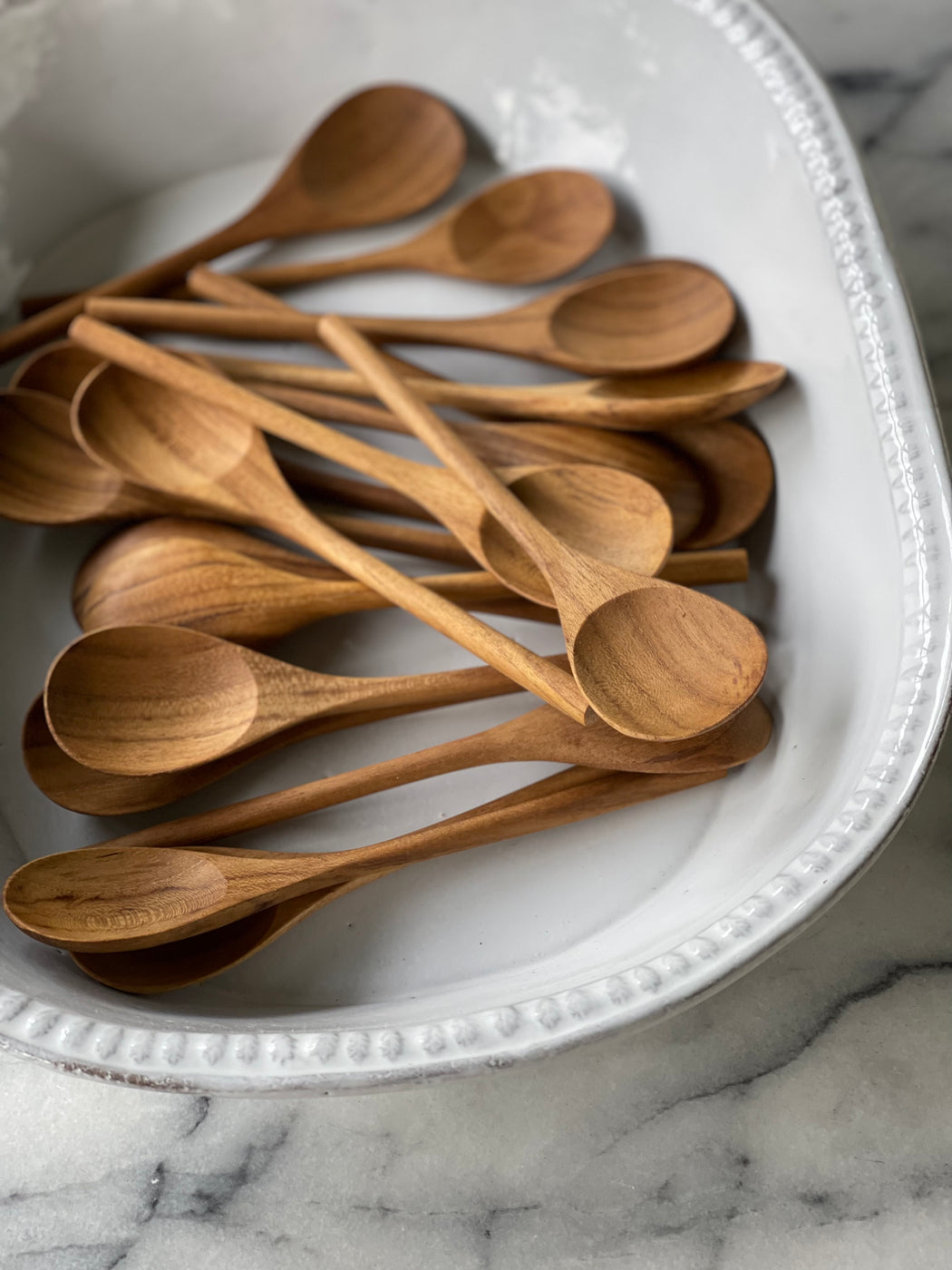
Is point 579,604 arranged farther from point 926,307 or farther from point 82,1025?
point 926,307

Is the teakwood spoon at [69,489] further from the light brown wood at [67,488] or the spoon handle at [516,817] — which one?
the spoon handle at [516,817]

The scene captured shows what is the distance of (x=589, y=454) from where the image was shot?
2.17ft

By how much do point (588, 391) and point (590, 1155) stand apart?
0.43m

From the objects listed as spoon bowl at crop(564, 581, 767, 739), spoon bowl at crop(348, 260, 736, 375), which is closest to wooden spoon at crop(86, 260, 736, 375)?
spoon bowl at crop(348, 260, 736, 375)

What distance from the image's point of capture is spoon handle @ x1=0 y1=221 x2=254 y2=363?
0.75 meters

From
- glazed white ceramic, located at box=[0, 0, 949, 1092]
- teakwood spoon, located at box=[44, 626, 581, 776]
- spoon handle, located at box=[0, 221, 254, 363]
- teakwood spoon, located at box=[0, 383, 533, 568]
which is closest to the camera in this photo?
glazed white ceramic, located at box=[0, 0, 949, 1092]

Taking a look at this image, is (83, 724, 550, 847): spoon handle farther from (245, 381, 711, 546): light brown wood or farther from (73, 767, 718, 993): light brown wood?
(245, 381, 711, 546): light brown wood

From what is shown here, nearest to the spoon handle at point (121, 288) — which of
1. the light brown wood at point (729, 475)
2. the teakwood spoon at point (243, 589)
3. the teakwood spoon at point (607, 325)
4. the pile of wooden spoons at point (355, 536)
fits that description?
the pile of wooden spoons at point (355, 536)

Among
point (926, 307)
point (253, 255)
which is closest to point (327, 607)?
point (253, 255)

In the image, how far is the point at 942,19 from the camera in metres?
0.86

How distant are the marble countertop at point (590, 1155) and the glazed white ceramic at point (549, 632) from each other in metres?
0.07

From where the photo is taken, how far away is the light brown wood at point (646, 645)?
506 mm

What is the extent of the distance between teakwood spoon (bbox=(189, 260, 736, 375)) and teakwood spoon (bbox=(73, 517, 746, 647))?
15 centimetres

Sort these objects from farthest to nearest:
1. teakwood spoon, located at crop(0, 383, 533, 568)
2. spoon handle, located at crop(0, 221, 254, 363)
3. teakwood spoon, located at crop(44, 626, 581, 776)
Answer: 1. spoon handle, located at crop(0, 221, 254, 363)
2. teakwood spoon, located at crop(0, 383, 533, 568)
3. teakwood spoon, located at crop(44, 626, 581, 776)
